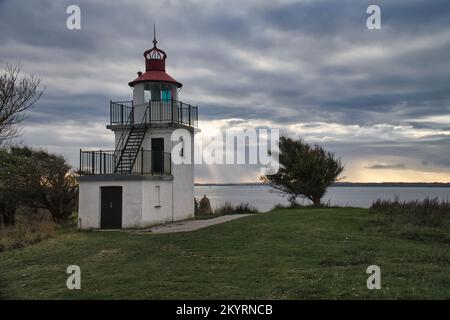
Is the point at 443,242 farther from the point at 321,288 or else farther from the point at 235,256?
the point at 321,288

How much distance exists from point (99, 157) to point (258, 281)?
1639 centimetres

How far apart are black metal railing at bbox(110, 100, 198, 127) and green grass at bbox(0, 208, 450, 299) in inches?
316

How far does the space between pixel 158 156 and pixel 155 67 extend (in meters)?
Answer: 4.86

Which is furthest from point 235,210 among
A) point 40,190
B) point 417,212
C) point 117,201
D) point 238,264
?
Answer: point 238,264

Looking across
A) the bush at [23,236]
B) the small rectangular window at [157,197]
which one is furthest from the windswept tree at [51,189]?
the bush at [23,236]

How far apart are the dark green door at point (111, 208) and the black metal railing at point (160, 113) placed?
14.8ft

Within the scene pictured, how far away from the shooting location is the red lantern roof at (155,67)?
25109 mm

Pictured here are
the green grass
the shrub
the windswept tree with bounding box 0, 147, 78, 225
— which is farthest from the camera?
the shrub

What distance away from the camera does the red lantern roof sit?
989 inches

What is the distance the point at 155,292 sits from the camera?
9031 mm

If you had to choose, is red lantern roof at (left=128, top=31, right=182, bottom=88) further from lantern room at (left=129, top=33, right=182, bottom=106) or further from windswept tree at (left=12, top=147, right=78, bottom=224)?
windswept tree at (left=12, top=147, right=78, bottom=224)

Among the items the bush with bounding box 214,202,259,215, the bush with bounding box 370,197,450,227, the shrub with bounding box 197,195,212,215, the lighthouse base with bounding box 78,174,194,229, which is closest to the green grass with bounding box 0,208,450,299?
the bush with bounding box 370,197,450,227

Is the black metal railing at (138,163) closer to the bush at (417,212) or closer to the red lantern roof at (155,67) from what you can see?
the red lantern roof at (155,67)
